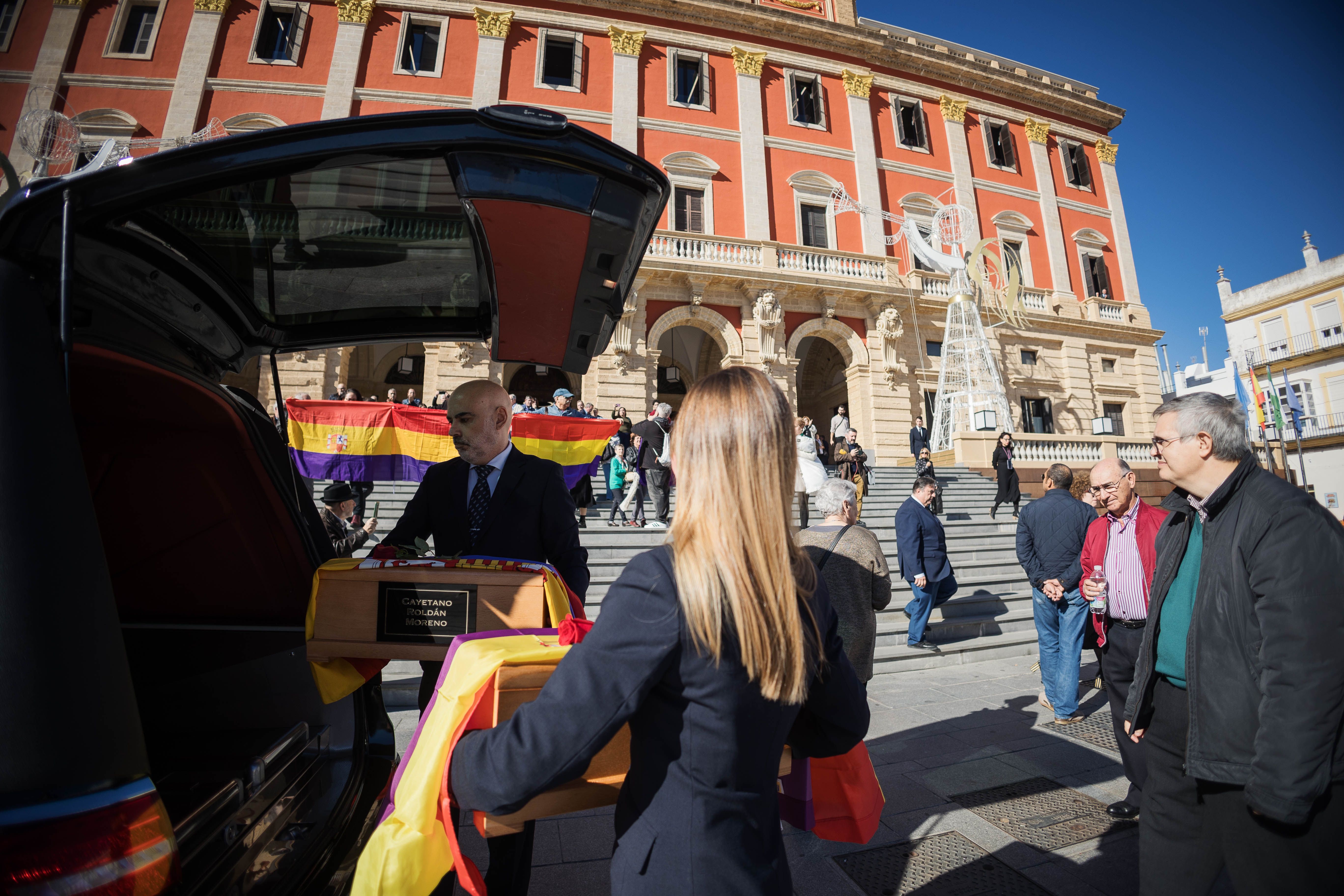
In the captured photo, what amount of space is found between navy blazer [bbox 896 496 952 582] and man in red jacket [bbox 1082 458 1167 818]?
2.12m

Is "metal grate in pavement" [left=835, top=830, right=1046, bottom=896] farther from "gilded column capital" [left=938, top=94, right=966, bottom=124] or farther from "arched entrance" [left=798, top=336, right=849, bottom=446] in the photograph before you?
"gilded column capital" [left=938, top=94, right=966, bottom=124]

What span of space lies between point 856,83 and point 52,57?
78.0 ft

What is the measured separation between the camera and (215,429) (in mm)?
2037

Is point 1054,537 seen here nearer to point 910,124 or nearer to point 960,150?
point 960,150

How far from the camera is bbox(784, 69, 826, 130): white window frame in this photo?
1972 cm

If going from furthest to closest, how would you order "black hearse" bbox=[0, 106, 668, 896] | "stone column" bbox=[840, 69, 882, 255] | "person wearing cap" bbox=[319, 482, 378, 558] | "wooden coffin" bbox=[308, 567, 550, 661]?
"stone column" bbox=[840, 69, 882, 255], "person wearing cap" bbox=[319, 482, 378, 558], "wooden coffin" bbox=[308, 567, 550, 661], "black hearse" bbox=[0, 106, 668, 896]

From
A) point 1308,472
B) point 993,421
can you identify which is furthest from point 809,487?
point 1308,472

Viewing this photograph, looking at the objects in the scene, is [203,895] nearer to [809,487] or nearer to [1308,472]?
[809,487]

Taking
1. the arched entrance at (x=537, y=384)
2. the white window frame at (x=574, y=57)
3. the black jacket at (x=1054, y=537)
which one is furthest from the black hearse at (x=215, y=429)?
the white window frame at (x=574, y=57)

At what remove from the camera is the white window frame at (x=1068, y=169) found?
23.1 metres

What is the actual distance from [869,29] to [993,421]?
1535cm

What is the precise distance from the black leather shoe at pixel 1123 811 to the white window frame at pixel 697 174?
17105 millimetres

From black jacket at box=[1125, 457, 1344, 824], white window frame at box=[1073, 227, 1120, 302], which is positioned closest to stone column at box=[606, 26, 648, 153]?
white window frame at box=[1073, 227, 1120, 302]

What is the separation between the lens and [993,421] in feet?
51.3
